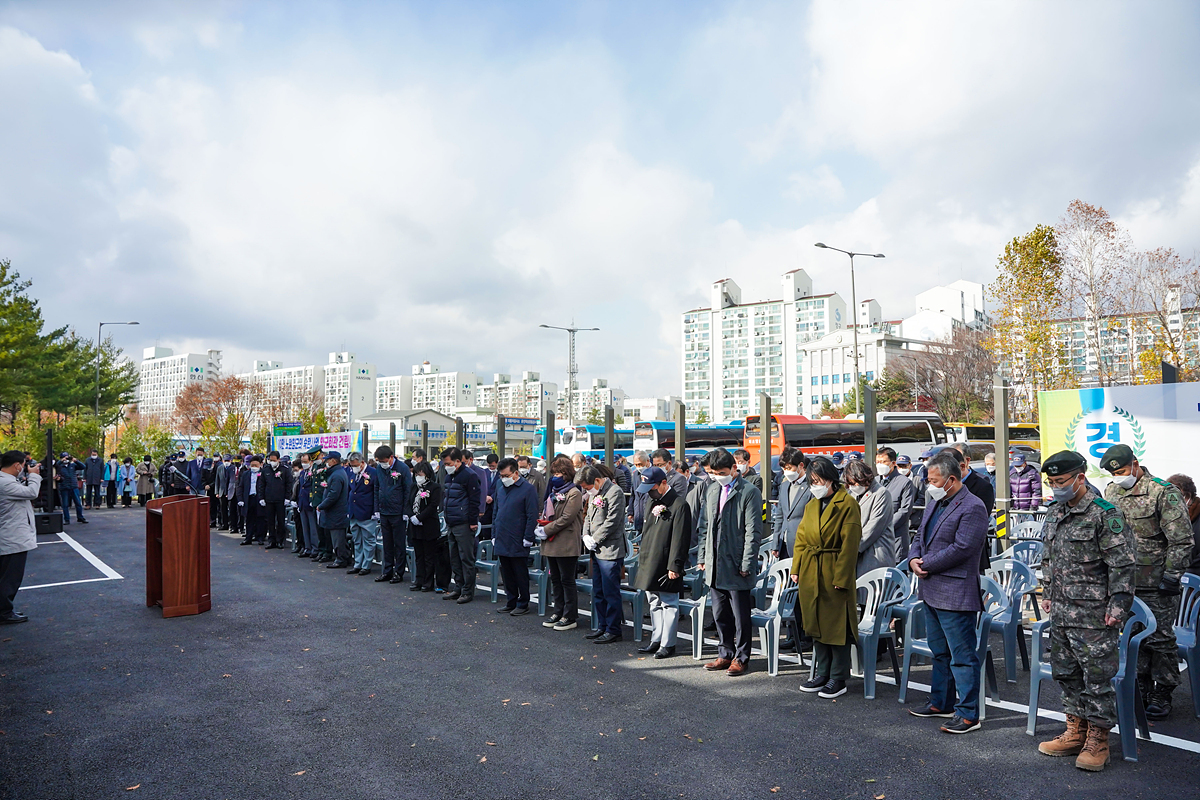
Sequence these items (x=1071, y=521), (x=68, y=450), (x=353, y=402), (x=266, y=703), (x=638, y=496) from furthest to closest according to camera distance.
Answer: (x=353, y=402) < (x=68, y=450) < (x=638, y=496) < (x=266, y=703) < (x=1071, y=521)

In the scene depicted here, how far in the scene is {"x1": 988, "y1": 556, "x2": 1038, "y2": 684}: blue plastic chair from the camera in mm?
5664

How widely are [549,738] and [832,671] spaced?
2.40m

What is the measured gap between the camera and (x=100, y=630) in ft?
25.7

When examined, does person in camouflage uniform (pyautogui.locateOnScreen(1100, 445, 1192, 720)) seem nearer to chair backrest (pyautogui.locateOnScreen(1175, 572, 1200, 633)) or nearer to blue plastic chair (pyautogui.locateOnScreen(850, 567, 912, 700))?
chair backrest (pyautogui.locateOnScreen(1175, 572, 1200, 633))

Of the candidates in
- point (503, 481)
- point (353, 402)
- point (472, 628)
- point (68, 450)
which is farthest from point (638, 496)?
point (353, 402)

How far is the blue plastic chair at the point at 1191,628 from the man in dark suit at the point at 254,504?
49.2ft

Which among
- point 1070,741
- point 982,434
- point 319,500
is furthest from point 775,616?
point 982,434

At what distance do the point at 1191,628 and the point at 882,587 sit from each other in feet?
7.04

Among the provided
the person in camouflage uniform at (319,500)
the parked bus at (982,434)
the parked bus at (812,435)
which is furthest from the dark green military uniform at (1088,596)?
the parked bus at (982,434)

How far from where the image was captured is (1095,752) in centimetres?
432

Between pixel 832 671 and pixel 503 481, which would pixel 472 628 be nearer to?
pixel 503 481

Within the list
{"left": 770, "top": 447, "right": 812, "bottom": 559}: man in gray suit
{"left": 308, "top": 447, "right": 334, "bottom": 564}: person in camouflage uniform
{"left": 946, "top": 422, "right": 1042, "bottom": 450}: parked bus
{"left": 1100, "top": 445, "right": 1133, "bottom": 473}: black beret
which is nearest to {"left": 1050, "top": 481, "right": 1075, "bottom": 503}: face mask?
{"left": 1100, "top": 445, "right": 1133, "bottom": 473}: black beret

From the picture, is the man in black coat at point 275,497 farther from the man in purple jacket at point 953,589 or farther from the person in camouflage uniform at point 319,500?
the man in purple jacket at point 953,589

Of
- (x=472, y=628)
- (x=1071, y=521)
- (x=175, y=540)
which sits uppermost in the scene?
(x=1071, y=521)
